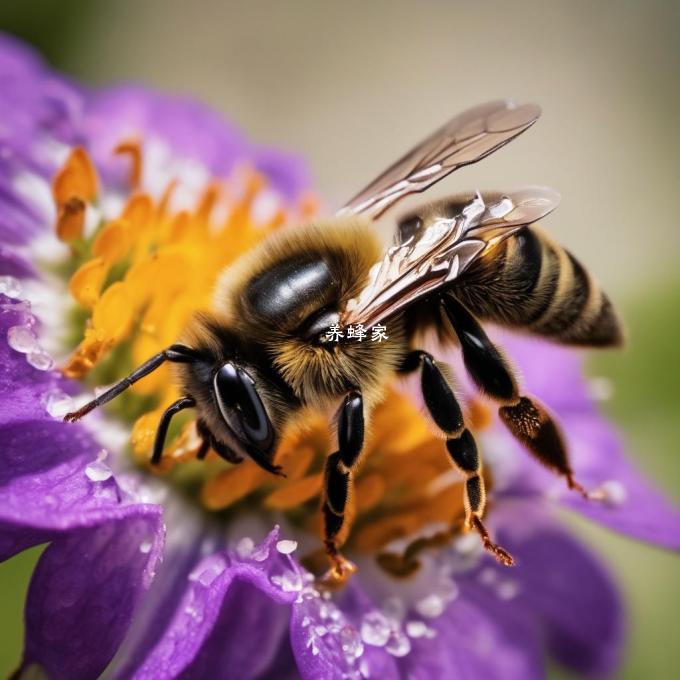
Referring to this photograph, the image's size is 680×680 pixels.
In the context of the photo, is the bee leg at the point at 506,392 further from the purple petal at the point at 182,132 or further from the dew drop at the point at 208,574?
the purple petal at the point at 182,132

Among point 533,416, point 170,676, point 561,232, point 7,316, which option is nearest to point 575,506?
point 533,416

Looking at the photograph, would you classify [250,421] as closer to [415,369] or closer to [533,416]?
[415,369]

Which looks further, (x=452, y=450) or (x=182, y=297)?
(x=182, y=297)

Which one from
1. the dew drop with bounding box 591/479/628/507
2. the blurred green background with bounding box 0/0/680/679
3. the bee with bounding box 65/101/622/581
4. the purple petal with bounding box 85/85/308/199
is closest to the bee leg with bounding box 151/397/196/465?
the bee with bounding box 65/101/622/581

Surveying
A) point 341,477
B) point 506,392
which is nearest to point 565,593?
point 506,392

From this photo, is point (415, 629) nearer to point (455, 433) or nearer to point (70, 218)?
point (455, 433)

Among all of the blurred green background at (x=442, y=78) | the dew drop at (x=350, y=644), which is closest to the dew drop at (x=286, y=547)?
the dew drop at (x=350, y=644)
